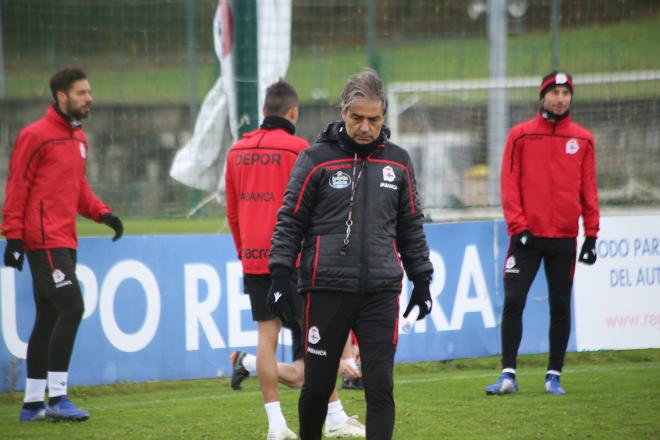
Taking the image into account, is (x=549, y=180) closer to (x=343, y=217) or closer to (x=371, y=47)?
(x=343, y=217)

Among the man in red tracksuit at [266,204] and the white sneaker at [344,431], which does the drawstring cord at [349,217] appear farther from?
the white sneaker at [344,431]

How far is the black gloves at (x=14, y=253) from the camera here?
7438 millimetres

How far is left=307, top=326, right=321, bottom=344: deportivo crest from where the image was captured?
5.62m

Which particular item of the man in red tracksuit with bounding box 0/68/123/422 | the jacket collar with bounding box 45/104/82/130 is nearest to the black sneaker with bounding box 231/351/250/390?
the man in red tracksuit with bounding box 0/68/123/422

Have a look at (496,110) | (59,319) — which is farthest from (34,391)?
(496,110)

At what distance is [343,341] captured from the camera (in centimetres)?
566

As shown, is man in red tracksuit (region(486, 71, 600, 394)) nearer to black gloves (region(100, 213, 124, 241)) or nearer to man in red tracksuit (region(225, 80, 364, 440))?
man in red tracksuit (region(225, 80, 364, 440))

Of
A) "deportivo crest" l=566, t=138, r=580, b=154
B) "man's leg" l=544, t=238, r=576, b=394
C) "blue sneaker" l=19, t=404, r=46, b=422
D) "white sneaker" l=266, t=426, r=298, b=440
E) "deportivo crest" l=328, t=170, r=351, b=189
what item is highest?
"deportivo crest" l=566, t=138, r=580, b=154

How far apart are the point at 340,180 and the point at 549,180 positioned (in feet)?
10.6

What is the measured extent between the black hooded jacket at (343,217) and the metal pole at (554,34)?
7.80m

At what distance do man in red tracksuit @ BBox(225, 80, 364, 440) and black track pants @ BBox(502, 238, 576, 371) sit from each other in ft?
6.06

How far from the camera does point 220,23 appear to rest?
10.9 meters

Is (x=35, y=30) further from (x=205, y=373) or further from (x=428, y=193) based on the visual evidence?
(x=428, y=193)

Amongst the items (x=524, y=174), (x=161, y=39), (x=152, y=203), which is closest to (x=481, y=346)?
(x=524, y=174)
